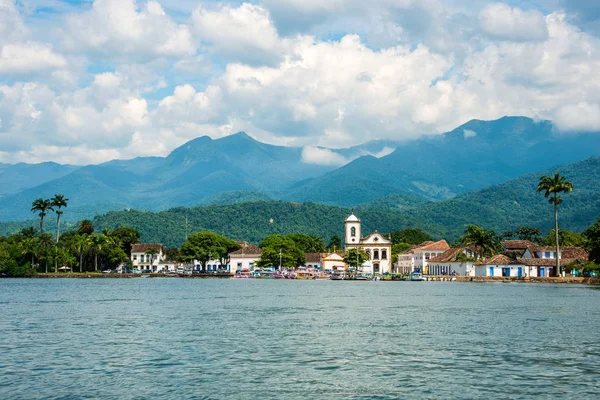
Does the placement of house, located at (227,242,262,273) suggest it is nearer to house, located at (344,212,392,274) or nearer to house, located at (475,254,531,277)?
house, located at (344,212,392,274)

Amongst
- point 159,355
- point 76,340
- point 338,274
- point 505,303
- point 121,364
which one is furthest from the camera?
point 338,274

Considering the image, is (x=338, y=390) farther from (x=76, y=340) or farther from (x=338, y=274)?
(x=338, y=274)

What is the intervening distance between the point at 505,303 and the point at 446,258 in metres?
90.1

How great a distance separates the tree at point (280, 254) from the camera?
172500 mm

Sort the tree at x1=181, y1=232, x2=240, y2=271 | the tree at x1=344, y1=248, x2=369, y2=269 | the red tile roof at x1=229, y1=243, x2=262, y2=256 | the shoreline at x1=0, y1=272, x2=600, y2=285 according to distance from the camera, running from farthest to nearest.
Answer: the red tile roof at x1=229, y1=243, x2=262, y2=256
the tree at x1=344, y1=248, x2=369, y2=269
the tree at x1=181, y1=232, x2=240, y2=271
the shoreline at x1=0, y1=272, x2=600, y2=285

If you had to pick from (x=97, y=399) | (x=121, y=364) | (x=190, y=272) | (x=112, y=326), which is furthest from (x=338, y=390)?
(x=190, y=272)

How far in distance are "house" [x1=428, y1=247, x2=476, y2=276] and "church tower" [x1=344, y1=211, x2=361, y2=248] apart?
3318 cm

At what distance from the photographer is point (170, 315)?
51.5m

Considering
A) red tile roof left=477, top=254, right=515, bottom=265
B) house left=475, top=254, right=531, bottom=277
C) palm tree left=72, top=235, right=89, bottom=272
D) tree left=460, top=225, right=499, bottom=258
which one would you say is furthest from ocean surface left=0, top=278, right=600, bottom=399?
palm tree left=72, top=235, right=89, bottom=272

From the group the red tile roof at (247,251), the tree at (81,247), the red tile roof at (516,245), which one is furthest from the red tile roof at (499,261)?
the tree at (81,247)

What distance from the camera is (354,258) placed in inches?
7101

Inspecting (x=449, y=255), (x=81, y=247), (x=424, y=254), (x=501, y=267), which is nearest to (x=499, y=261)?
(x=501, y=267)

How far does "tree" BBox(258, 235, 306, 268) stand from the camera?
172500 millimetres

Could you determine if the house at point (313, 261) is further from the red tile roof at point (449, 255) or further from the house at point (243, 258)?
the red tile roof at point (449, 255)
